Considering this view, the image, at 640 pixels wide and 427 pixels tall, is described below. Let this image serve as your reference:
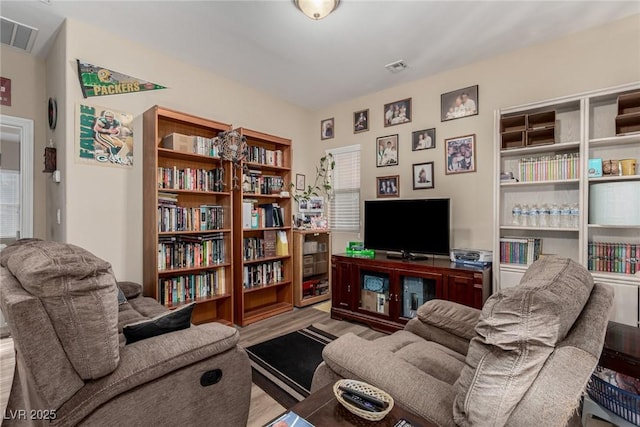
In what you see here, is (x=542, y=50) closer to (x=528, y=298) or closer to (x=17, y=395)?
(x=528, y=298)

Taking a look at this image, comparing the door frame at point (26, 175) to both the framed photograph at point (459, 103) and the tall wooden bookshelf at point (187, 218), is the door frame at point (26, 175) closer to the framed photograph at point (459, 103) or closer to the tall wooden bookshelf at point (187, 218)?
the tall wooden bookshelf at point (187, 218)

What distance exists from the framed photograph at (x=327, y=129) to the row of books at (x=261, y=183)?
1.11 m

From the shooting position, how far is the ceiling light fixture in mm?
2141

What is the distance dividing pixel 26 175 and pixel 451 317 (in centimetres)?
398

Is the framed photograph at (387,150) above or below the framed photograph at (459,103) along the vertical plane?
below

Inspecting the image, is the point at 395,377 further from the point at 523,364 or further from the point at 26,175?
the point at 26,175

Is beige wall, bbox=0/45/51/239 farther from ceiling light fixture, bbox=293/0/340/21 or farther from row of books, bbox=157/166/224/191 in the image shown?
ceiling light fixture, bbox=293/0/340/21

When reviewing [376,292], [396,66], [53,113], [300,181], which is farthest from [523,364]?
[300,181]

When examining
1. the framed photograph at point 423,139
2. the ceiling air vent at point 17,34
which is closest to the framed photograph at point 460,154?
the framed photograph at point 423,139

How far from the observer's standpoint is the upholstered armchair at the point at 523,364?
846 mm

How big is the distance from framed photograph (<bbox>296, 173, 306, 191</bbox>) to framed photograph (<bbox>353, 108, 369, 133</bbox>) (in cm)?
106

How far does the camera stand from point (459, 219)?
3.34m

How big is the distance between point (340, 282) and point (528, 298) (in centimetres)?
273

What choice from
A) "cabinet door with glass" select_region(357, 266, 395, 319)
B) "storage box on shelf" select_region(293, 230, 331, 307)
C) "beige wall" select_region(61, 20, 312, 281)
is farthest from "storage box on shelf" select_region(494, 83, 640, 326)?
"beige wall" select_region(61, 20, 312, 281)
